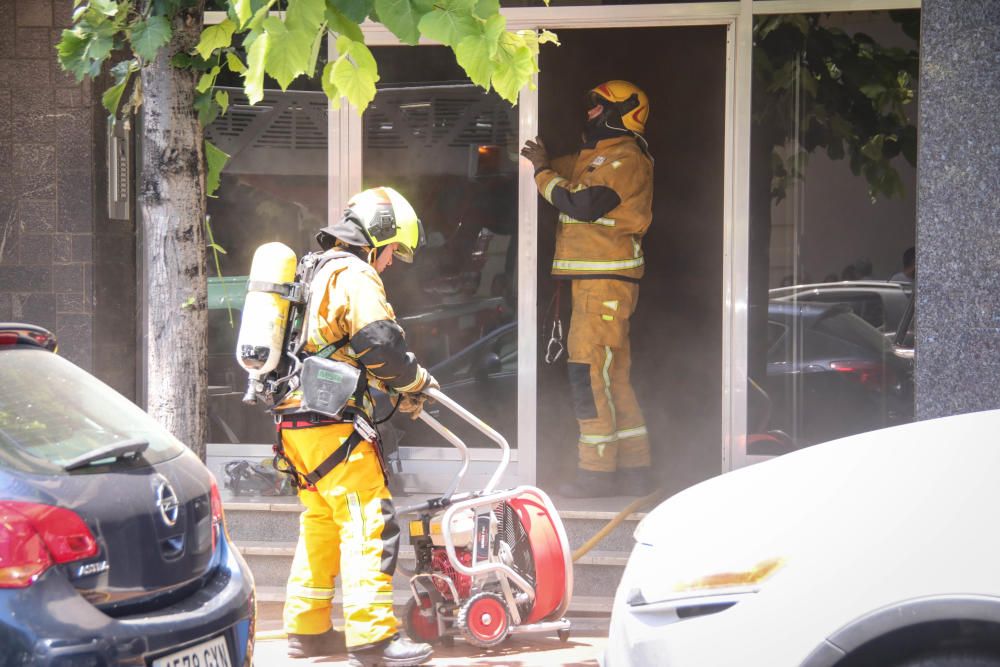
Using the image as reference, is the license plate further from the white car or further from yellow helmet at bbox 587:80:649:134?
yellow helmet at bbox 587:80:649:134

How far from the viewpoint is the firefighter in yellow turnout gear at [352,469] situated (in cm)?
503

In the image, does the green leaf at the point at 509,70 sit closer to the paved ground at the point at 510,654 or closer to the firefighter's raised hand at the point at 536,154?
the paved ground at the point at 510,654

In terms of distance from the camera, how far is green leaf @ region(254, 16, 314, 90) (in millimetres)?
3699

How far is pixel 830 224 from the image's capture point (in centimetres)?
746

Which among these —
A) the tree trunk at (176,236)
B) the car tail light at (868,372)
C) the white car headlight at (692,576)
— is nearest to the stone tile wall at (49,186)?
the tree trunk at (176,236)

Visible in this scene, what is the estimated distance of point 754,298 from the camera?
25.0ft

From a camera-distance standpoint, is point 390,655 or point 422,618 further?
point 422,618

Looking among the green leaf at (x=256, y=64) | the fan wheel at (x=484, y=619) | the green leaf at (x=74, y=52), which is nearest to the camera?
the green leaf at (x=256, y=64)

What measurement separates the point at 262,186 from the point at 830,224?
3.59 metres

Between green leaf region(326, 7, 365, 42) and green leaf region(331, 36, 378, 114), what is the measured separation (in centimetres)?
10

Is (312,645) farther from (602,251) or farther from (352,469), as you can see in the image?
(602,251)

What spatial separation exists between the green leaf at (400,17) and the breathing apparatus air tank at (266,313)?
150cm

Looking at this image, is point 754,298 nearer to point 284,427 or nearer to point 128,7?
point 284,427

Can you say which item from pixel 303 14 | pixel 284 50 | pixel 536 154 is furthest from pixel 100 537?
pixel 536 154
